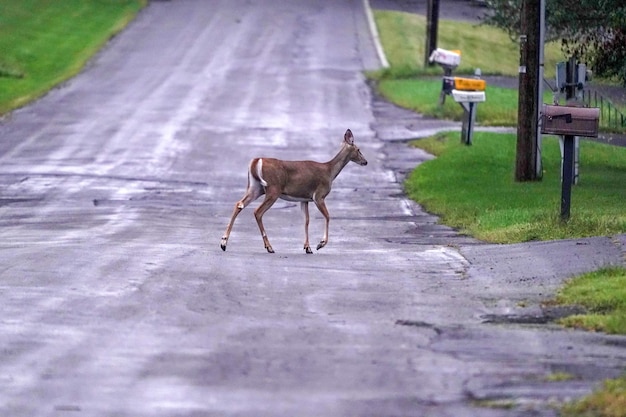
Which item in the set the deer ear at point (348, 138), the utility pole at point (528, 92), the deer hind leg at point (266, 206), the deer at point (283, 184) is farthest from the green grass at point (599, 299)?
the utility pole at point (528, 92)

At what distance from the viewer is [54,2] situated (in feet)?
201

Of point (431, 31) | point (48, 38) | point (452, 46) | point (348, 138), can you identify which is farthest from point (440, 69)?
point (348, 138)

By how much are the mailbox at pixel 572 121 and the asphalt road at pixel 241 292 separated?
1923 mm

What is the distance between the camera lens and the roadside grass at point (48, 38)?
42938 millimetres

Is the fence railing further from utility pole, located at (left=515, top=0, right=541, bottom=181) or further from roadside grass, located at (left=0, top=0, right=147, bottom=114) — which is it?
roadside grass, located at (left=0, top=0, right=147, bottom=114)

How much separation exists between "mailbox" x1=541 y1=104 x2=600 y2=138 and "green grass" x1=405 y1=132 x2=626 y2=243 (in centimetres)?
137

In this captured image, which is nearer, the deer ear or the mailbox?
the mailbox

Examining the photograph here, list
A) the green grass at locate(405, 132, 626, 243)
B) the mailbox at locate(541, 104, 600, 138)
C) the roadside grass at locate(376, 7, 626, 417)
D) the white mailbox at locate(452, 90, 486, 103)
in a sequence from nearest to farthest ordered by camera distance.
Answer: the roadside grass at locate(376, 7, 626, 417) → the mailbox at locate(541, 104, 600, 138) → the green grass at locate(405, 132, 626, 243) → the white mailbox at locate(452, 90, 486, 103)

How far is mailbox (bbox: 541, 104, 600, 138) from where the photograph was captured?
1764 cm

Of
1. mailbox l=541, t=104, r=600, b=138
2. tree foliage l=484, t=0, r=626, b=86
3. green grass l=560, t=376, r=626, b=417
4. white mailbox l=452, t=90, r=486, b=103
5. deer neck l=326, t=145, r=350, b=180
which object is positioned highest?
tree foliage l=484, t=0, r=626, b=86

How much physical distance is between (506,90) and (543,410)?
113ft

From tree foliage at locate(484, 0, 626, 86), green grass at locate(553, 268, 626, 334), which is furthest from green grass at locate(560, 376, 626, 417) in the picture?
tree foliage at locate(484, 0, 626, 86)

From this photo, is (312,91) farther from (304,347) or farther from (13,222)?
(304,347)

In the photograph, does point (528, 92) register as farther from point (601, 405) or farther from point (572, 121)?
point (601, 405)
